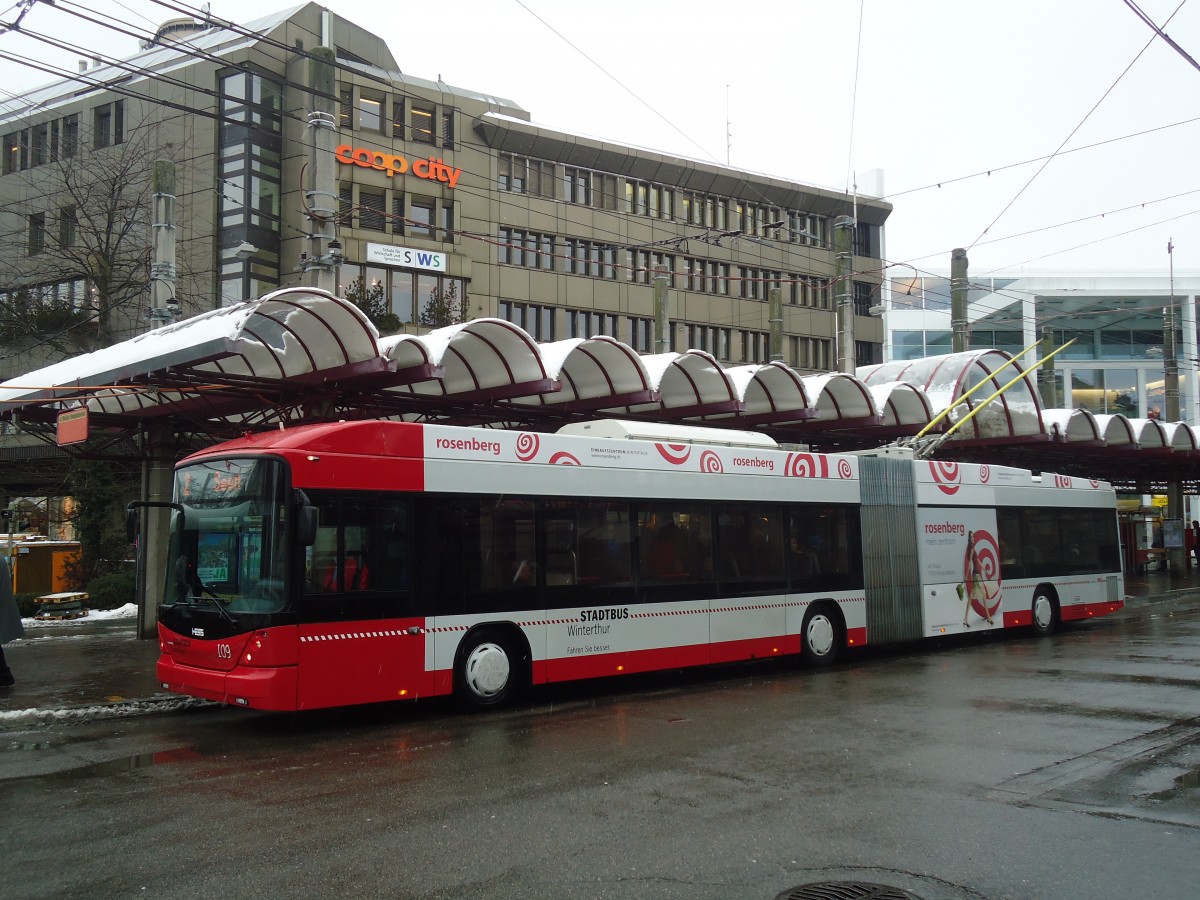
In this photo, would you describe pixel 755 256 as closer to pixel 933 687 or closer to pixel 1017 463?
pixel 1017 463

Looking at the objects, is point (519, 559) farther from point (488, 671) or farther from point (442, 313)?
point (442, 313)

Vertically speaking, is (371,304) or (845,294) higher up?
(371,304)

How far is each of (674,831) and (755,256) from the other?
52.4 metres

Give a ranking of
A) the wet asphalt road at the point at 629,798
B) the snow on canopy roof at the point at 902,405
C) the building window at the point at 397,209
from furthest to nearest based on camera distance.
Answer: the building window at the point at 397,209
the snow on canopy roof at the point at 902,405
the wet asphalt road at the point at 629,798

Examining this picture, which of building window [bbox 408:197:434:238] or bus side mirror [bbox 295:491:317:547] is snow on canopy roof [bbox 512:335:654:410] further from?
building window [bbox 408:197:434:238]

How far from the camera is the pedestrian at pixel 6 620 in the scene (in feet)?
41.7

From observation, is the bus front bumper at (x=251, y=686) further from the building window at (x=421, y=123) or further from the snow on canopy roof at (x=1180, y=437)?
the building window at (x=421, y=123)

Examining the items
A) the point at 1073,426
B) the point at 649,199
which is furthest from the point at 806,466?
the point at 649,199

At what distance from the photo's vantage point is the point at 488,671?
1106 centimetres

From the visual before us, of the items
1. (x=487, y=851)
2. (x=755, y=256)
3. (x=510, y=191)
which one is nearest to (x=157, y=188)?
(x=487, y=851)

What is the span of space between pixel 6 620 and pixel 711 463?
8.84 meters

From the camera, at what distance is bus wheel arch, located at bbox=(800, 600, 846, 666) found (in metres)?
14.7

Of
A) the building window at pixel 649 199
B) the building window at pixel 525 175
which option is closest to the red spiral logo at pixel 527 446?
the building window at pixel 525 175

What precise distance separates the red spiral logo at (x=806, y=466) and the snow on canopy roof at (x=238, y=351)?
231 inches
